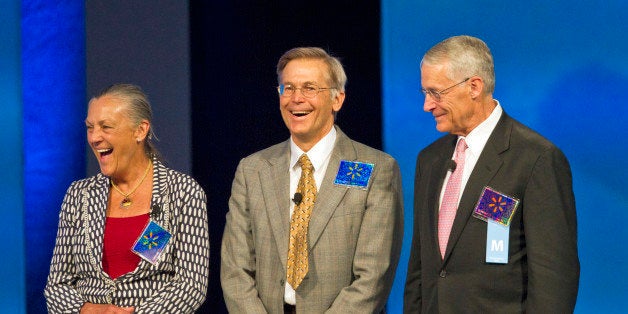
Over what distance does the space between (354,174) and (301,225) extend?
279mm

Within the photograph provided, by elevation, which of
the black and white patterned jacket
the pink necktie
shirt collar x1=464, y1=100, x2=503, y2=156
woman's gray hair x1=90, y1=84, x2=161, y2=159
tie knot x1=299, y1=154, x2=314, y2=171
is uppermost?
woman's gray hair x1=90, y1=84, x2=161, y2=159

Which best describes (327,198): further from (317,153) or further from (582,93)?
(582,93)

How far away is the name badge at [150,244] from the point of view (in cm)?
349

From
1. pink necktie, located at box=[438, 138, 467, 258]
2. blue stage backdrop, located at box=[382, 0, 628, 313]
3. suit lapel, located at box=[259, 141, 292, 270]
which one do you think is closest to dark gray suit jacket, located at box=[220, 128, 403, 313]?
suit lapel, located at box=[259, 141, 292, 270]

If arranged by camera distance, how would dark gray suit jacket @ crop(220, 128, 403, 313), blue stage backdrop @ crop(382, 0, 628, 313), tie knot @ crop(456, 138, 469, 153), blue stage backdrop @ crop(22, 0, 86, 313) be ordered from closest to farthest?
tie knot @ crop(456, 138, 469, 153) < dark gray suit jacket @ crop(220, 128, 403, 313) < blue stage backdrop @ crop(382, 0, 628, 313) < blue stage backdrop @ crop(22, 0, 86, 313)

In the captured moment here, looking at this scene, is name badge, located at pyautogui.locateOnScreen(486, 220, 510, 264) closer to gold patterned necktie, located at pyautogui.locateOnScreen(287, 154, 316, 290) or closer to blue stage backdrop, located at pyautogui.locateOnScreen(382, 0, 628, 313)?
gold patterned necktie, located at pyautogui.locateOnScreen(287, 154, 316, 290)

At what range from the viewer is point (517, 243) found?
2.88 meters

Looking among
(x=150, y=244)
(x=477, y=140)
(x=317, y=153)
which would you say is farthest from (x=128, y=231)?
(x=477, y=140)

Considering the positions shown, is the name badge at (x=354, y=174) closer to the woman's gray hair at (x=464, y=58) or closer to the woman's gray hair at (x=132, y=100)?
the woman's gray hair at (x=464, y=58)

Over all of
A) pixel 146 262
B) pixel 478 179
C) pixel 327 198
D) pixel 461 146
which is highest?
pixel 461 146

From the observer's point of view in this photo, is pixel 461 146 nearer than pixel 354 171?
Yes

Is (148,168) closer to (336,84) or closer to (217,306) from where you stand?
(336,84)

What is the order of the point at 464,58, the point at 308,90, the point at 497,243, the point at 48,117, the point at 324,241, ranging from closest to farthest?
the point at 497,243 → the point at 464,58 → the point at 324,241 → the point at 308,90 → the point at 48,117

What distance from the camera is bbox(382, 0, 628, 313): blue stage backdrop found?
153 inches
